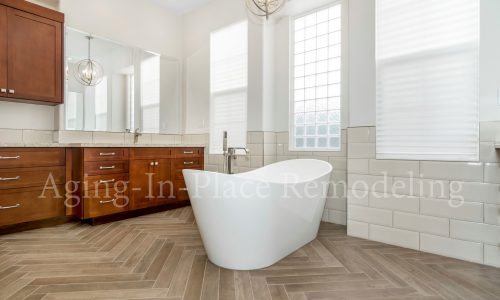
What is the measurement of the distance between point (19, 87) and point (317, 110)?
3059mm

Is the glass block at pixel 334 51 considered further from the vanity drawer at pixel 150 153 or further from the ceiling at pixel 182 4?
the vanity drawer at pixel 150 153

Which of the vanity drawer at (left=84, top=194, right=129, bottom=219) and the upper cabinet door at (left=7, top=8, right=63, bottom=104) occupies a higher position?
the upper cabinet door at (left=7, top=8, right=63, bottom=104)

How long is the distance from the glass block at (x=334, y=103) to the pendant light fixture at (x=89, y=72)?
110 inches

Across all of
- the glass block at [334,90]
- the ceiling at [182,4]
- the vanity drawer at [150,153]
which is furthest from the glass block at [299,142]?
the ceiling at [182,4]

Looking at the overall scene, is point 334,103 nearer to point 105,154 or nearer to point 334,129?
point 334,129

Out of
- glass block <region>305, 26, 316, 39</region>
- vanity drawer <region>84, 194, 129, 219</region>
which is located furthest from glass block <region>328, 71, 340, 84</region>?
vanity drawer <region>84, 194, 129, 219</region>

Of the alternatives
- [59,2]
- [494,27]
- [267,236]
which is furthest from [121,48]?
[494,27]

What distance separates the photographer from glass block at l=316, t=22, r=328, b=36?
9.65ft

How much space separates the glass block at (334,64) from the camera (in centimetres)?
285

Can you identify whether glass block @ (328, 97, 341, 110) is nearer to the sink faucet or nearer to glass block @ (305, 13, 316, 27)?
glass block @ (305, 13, 316, 27)

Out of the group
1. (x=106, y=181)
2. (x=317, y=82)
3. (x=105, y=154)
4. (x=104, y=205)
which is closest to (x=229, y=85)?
(x=317, y=82)

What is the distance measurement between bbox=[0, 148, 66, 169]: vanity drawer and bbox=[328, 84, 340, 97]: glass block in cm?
289

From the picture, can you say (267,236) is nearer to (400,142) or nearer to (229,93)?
(400,142)

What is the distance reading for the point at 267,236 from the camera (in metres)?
1.75
